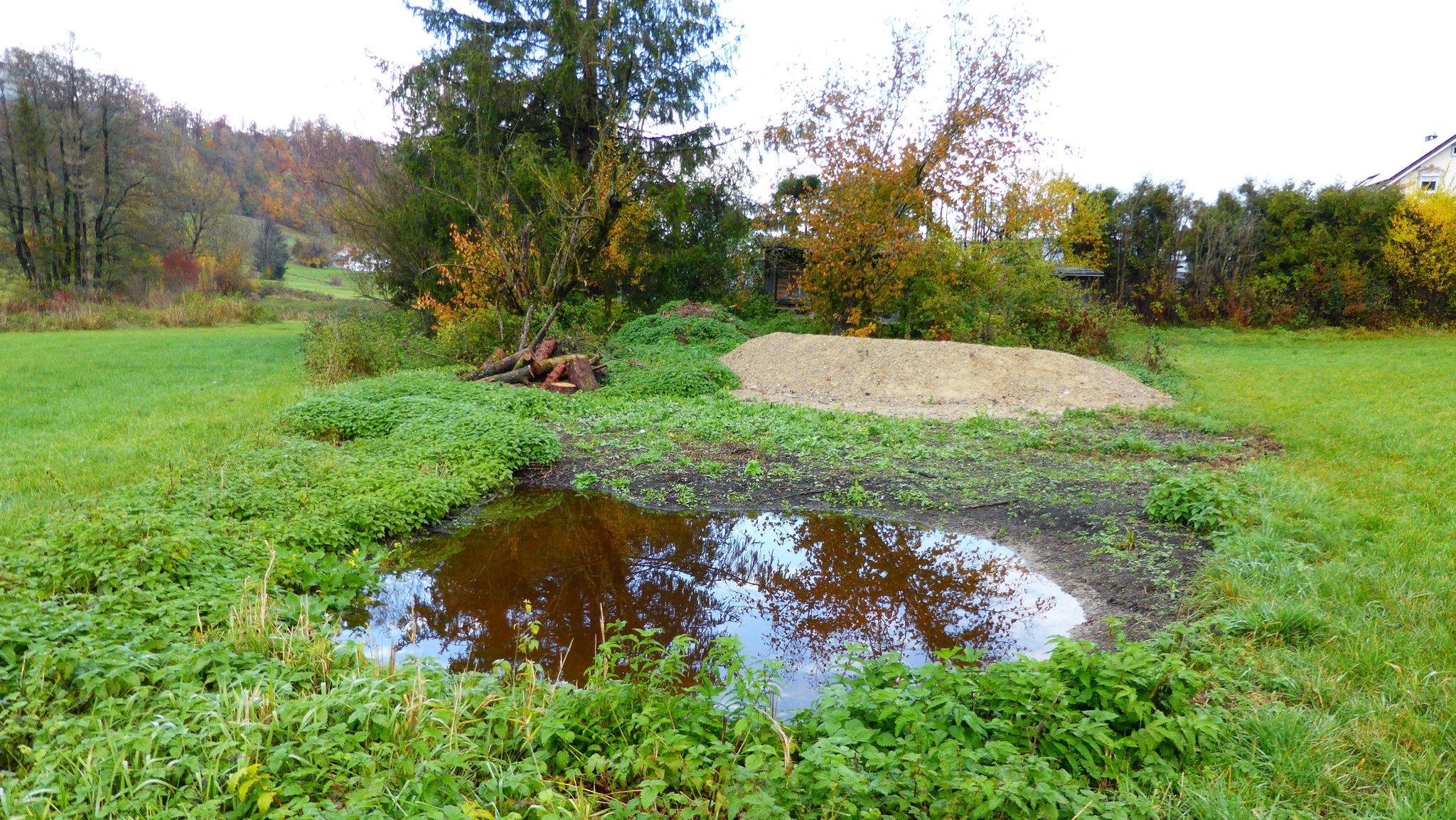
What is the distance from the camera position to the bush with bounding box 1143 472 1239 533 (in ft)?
17.3

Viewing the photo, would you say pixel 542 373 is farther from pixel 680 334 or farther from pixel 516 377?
pixel 680 334

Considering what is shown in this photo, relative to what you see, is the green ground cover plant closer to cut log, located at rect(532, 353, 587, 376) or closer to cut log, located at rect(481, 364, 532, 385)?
cut log, located at rect(481, 364, 532, 385)

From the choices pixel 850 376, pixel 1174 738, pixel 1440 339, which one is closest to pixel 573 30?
pixel 850 376

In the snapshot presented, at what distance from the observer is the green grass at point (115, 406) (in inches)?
231

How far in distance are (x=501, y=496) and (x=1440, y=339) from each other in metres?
23.7

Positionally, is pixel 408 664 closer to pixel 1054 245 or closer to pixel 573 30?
pixel 573 30

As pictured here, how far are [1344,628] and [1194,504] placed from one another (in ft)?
6.73

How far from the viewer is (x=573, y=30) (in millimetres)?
17812

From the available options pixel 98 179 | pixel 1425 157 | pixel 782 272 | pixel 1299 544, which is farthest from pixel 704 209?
pixel 1425 157

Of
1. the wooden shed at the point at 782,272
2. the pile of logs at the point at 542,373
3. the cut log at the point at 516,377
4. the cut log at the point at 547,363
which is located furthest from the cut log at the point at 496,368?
the wooden shed at the point at 782,272

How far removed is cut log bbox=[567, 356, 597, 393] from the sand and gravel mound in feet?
7.84

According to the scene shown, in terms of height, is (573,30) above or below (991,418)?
above

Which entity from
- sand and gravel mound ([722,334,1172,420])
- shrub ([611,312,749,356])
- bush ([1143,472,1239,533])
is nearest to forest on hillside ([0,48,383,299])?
shrub ([611,312,749,356])

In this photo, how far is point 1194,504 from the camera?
5445mm
